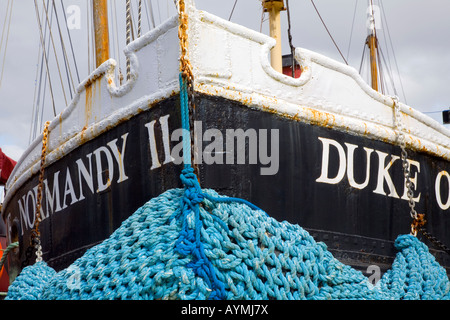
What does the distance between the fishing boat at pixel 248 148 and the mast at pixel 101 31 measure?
1.82 m

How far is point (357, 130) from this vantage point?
4930 millimetres

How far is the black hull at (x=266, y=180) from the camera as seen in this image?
14.2 feet

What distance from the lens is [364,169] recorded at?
4934 mm

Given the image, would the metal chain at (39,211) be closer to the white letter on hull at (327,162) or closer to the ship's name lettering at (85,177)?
the ship's name lettering at (85,177)

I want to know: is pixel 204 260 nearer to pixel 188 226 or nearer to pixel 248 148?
pixel 188 226

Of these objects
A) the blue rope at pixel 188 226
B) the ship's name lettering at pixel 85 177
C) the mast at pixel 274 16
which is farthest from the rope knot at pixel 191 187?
the mast at pixel 274 16

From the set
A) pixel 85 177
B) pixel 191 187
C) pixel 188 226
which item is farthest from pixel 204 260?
pixel 85 177

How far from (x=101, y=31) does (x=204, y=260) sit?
4814 millimetres

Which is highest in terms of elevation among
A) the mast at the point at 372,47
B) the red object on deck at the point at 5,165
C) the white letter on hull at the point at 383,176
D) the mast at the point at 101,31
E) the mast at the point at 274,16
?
the mast at the point at 372,47

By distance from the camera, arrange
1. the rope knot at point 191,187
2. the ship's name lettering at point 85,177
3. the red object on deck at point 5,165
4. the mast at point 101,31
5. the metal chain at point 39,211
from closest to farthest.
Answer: the rope knot at point 191,187 < the ship's name lettering at point 85,177 < the metal chain at point 39,211 < the mast at point 101,31 < the red object on deck at point 5,165

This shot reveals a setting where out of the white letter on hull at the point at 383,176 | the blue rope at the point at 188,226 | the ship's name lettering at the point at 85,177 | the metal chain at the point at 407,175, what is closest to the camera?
the blue rope at the point at 188,226

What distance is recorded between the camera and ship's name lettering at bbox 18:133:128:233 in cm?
468
